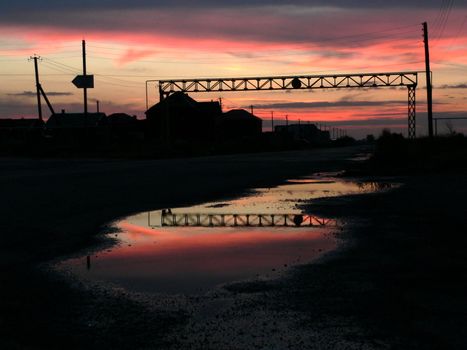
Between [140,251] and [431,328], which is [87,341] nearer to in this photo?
[431,328]

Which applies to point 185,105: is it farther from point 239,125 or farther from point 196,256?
point 196,256

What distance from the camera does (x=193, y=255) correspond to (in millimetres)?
8984

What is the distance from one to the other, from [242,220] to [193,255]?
399 centimetres

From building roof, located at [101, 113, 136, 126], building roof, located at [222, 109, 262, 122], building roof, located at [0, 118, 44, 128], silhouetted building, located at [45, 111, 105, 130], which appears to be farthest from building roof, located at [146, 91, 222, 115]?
building roof, located at [0, 118, 44, 128]

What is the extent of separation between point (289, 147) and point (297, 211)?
274ft

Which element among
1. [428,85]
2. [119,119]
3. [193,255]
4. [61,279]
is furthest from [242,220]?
[119,119]

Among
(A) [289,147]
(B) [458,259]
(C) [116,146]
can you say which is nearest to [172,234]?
(B) [458,259]

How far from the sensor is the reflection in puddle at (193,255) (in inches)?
291

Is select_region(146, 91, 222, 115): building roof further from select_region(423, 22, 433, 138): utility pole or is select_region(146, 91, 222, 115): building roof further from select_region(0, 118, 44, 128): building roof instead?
select_region(423, 22, 433, 138): utility pole

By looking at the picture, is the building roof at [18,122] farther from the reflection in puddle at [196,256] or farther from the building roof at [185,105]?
the reflection in puddle at [196,256]

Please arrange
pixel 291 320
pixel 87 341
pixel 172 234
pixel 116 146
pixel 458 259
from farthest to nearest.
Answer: pixel 116 146 < pixel 172 234 < pixel 458 259 < pixel 291 320 < pixel 87 341

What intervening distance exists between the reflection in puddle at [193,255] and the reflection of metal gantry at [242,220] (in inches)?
14.6

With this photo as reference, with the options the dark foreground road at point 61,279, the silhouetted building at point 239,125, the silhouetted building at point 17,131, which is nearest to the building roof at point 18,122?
the silhouetted building at point 17,131

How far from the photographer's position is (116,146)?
65938 mm
